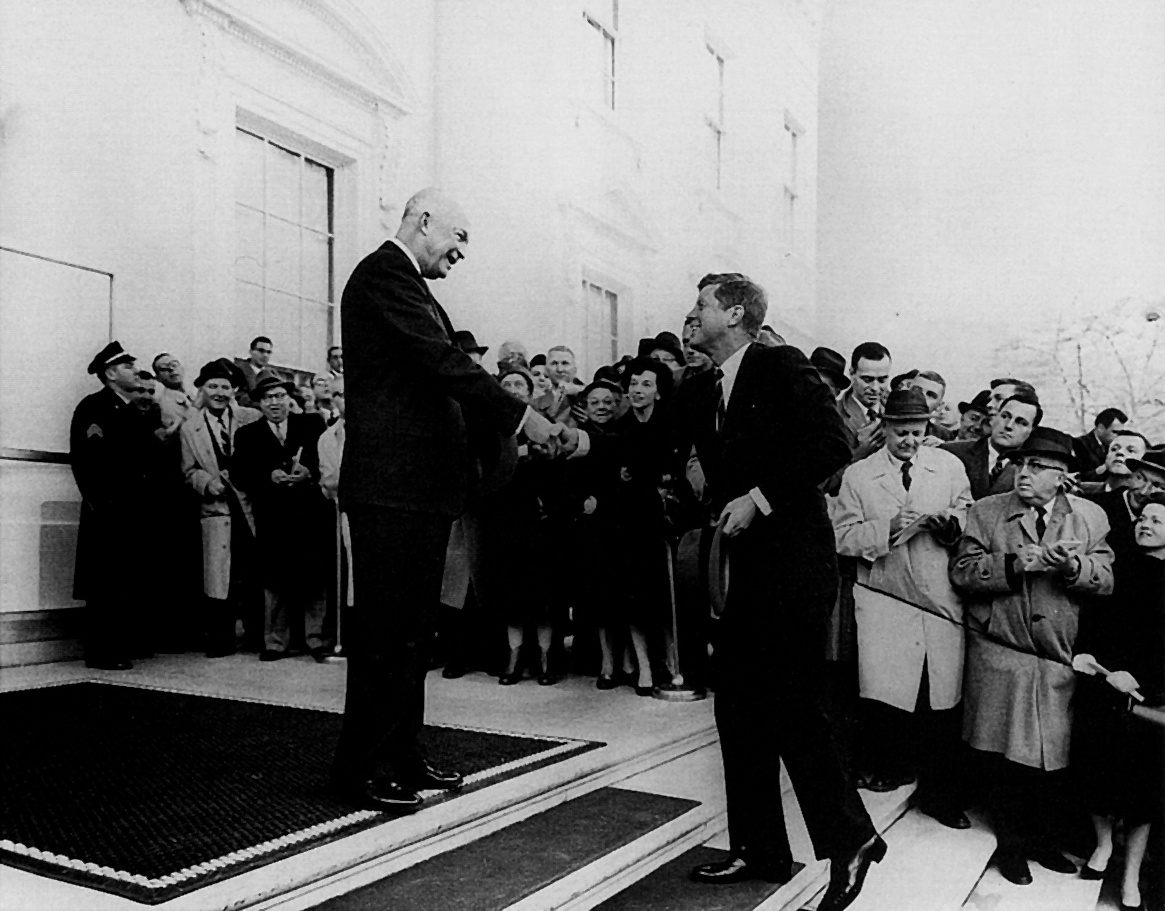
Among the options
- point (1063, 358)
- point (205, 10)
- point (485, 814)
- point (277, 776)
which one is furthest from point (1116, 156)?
point (205, 10)

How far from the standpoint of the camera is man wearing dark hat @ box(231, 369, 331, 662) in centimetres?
535

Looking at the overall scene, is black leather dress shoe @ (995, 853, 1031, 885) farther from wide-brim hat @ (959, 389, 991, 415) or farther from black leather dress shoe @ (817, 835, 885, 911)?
wide-brim hat @ (959, 389, 991, 415)

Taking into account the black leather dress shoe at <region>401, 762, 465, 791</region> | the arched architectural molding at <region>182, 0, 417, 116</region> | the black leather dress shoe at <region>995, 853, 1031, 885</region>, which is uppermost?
the arched architectural molding at <region>182, 0, 417, 116</region>

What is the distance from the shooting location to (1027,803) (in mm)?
3412

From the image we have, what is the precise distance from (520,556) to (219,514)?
166cm

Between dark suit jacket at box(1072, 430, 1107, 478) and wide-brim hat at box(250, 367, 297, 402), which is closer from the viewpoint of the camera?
dark suit jacket at box(1072, 430, 1107, 478)

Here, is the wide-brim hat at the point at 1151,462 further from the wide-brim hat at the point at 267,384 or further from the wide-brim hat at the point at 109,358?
the wide-brim hat at the point at 109,358

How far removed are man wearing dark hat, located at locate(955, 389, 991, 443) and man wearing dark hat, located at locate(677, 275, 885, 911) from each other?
1.69 metres

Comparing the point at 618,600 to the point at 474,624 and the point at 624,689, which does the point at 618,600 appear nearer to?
the point at 624,689

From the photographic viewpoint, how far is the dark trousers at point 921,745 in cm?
368

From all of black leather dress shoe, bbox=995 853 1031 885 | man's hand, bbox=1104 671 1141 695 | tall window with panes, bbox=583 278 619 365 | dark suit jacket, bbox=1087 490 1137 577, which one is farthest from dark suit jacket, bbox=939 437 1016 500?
tall window with panes, bbox=583 278 619 365

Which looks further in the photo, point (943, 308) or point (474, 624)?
point (474, 624)

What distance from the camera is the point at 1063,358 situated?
4074mm

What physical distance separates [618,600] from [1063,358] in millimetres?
2035
